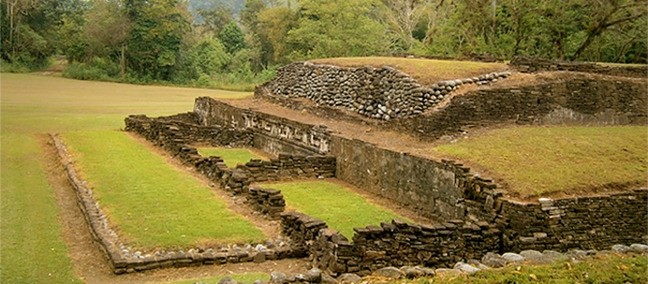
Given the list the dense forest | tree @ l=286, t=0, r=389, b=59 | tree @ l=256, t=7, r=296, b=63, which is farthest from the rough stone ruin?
tree @ l=256, t=7, r=296, b=63

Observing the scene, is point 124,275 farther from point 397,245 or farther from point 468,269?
point 468,269

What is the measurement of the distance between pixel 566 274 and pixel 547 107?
1063 centimetres

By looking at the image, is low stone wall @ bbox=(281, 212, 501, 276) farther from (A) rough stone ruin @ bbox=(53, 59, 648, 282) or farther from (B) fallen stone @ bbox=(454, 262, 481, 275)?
(B) fallen stone @ bbox=(454, 262, 481, 275)

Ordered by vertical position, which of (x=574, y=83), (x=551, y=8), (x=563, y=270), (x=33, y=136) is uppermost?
(x=551, y=8)

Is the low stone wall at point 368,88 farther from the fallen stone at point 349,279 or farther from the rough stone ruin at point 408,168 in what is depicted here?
the fallen stone at point 349,279

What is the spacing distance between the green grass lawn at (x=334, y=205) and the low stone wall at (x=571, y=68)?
6.87m

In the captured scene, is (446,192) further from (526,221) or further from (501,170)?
(526,221)

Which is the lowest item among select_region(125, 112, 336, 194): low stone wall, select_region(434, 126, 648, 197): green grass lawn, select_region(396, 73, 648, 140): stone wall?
select_region(125, 112, 336, 194): low stone wall

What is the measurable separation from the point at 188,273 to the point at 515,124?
10037mm

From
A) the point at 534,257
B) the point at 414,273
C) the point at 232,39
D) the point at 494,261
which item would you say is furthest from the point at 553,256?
the point at 232,39

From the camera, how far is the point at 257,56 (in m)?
65.7

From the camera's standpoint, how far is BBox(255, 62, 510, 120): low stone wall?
59.3ft

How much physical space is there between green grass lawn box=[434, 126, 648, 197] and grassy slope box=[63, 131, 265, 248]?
15.7 feet

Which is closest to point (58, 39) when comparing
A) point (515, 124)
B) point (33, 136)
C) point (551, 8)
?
point (33, 136)
